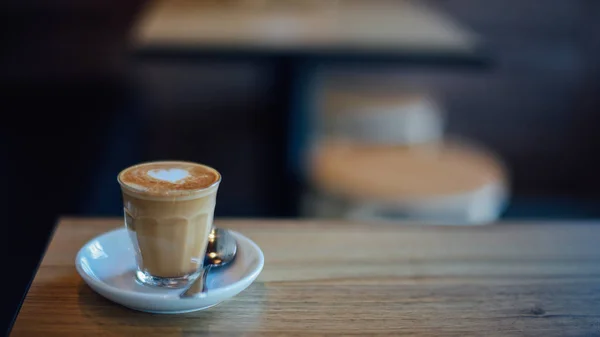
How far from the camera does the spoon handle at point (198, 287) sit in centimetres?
66

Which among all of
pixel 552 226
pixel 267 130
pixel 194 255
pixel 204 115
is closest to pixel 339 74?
pixel 267 130

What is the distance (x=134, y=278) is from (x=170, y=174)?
120mm

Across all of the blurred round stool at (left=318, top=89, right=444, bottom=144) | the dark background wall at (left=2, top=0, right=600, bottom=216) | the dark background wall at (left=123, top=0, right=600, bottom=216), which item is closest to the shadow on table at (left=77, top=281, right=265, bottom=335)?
the blurred round stool at (left=318, top=89, right=444, bottom=144)

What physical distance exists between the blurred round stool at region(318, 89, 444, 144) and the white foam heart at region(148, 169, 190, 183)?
1.54 metres

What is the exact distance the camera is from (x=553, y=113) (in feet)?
10.4

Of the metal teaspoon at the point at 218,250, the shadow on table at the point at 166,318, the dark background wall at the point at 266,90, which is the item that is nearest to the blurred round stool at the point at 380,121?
the dark background wall at the point at 266,90

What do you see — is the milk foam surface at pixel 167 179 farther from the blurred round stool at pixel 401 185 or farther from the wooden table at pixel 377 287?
the blurred round stool at pixel 401 185

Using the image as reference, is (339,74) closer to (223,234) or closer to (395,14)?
(395,14)

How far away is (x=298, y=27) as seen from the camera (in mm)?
2037

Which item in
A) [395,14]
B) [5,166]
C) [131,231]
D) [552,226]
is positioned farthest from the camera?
[395,14]

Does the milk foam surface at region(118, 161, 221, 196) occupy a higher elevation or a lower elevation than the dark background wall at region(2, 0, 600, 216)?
higher

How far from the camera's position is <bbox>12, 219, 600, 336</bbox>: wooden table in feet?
2.16

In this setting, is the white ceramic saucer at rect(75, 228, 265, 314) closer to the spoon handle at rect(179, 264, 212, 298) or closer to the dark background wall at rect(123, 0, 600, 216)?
the spoon handle at rect(179, 264, 212, 298)

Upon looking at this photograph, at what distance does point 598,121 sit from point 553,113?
223 millimetres
